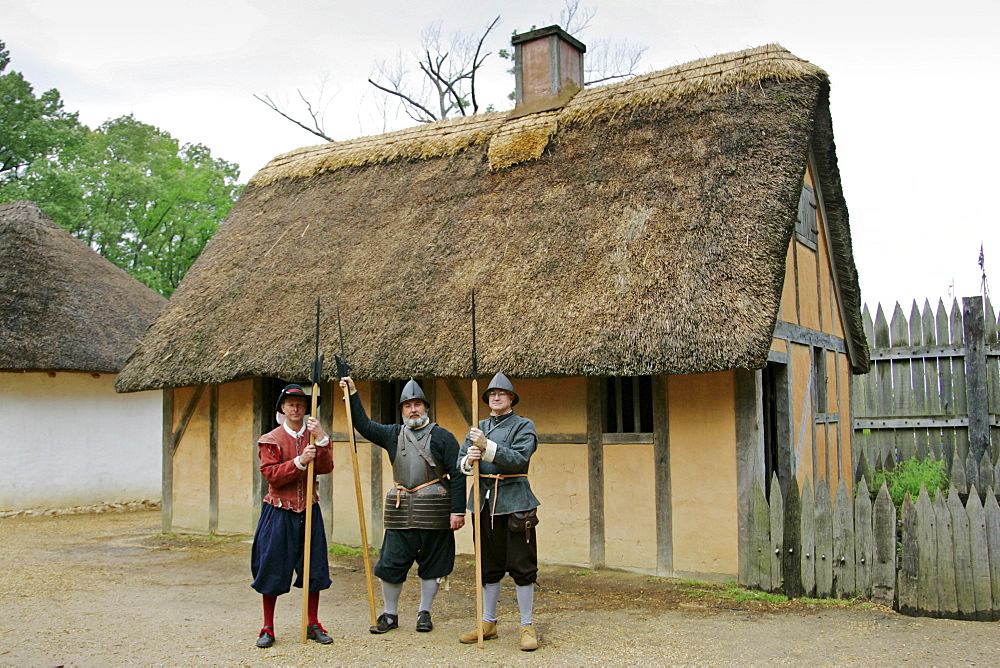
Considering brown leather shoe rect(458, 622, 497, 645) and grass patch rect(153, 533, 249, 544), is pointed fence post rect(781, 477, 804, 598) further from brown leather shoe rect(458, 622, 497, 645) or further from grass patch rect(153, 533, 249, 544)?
grass patch rect(153, 533, 249, 544)

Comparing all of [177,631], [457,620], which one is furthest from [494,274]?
[177,631]

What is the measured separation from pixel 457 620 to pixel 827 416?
456 cm

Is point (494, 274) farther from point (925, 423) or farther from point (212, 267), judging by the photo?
point (925, 423)

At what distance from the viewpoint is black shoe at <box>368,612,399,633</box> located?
5199mm

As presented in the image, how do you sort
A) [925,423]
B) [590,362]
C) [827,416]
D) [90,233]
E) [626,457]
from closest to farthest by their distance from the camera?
[590,362] → [626,457] → [827,416] → [925,423] → [90,233]

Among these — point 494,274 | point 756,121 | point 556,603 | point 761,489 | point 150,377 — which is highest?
point 756,121

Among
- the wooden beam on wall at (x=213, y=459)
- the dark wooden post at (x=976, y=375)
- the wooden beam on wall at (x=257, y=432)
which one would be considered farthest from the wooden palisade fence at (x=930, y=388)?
the wooden beam on wall at (x=213, y=459)

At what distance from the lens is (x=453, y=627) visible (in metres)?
5.37

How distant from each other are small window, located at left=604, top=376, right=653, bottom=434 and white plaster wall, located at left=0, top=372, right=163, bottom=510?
27.6 ft

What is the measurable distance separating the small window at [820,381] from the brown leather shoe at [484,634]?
4.44 meters

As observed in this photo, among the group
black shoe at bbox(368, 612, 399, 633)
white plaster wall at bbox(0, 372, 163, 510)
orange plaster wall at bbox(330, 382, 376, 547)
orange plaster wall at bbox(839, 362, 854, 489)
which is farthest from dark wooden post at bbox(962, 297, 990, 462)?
white plaster wall at bbox(0, 372, 163, 510)

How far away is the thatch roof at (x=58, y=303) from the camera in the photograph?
1164 centimetres

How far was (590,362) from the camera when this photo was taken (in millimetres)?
6473

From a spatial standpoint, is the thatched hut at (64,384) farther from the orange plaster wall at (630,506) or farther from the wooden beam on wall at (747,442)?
the wooden beam on wall at (747,442)
